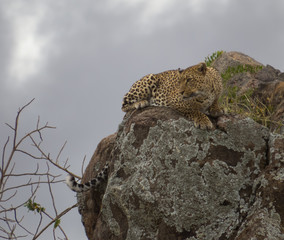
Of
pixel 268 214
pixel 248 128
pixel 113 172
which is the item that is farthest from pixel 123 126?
pixel 268 214

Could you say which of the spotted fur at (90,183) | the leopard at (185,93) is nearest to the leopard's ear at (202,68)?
the leopard at (185,93)

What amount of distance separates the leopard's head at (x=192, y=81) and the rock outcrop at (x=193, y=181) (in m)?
0.44

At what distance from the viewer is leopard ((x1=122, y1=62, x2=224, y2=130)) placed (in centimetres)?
848

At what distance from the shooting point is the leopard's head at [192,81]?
861cm

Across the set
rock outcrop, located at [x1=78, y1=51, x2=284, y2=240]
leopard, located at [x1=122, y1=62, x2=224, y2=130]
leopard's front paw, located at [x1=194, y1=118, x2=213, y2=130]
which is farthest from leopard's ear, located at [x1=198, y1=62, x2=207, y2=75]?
leopard's front paw, located at [x1=194, y1=118, x2=213, y2=130]

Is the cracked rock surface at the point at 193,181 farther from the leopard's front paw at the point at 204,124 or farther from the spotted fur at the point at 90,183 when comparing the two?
the spotted fur at the point at 90,183

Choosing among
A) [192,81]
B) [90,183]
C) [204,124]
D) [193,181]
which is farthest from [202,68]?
[90,183]

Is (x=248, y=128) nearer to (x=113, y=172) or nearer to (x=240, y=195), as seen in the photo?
(x=240, y=195)

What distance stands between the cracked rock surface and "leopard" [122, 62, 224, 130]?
22 cm

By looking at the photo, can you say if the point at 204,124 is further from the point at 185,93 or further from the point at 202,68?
the point at 202,68

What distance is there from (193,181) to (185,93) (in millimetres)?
1531

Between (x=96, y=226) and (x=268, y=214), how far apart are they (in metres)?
2.88

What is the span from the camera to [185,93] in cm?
861

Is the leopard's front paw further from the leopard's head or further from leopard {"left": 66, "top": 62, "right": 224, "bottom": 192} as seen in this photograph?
the leopard's head
